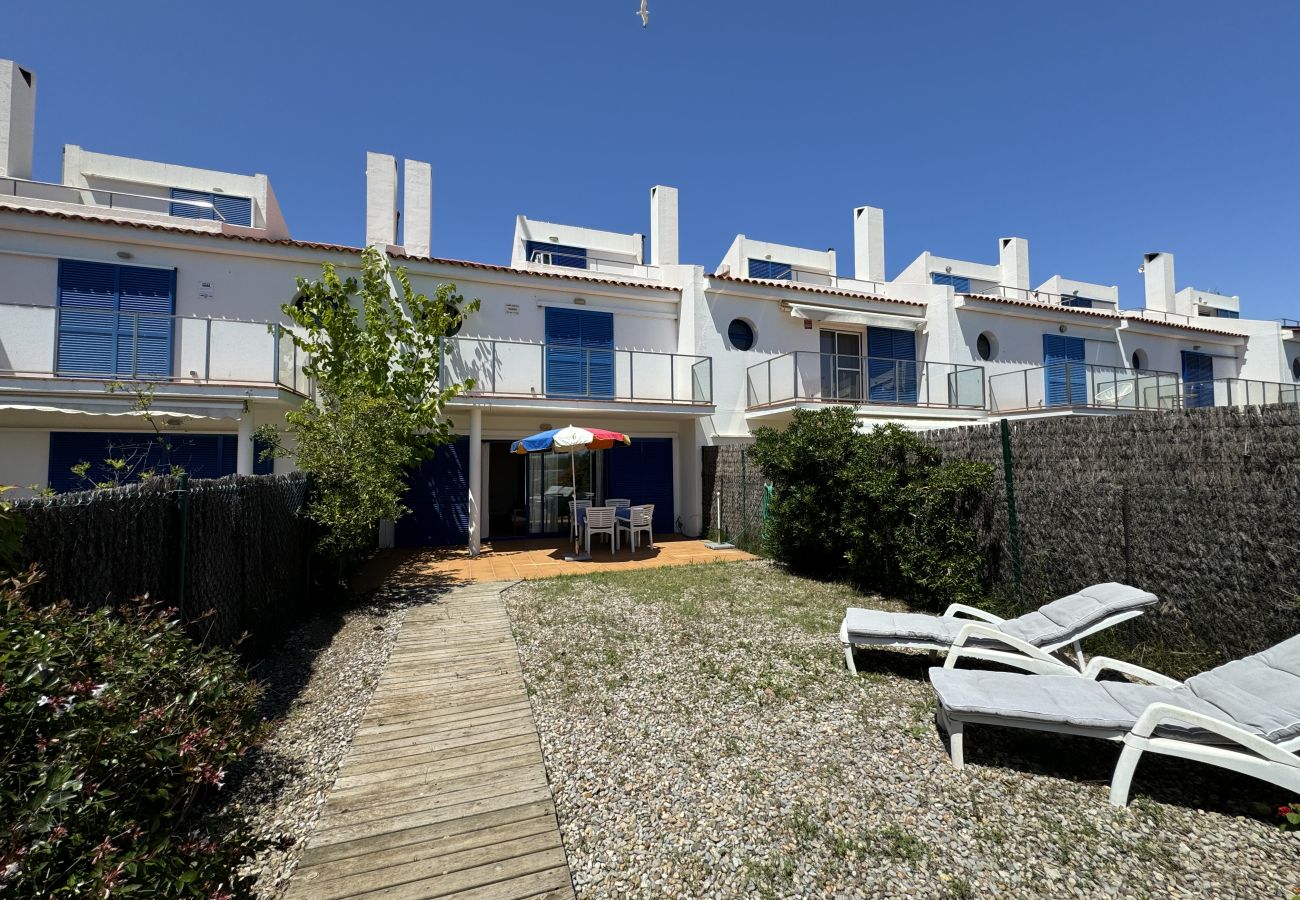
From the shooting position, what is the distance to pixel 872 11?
32.5ft

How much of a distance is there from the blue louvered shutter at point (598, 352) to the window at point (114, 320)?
26.9 feet

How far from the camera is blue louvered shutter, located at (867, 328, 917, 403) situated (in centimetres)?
1455

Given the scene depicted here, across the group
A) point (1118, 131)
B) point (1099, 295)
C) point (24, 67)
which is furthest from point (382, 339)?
point (1099, 295)

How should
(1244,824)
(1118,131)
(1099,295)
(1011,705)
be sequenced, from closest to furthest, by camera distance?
(1244,824)
(1011,705)
(1118,131)
(1099,295)

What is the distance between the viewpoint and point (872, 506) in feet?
25.1

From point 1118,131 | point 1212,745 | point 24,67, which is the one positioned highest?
point 24,67

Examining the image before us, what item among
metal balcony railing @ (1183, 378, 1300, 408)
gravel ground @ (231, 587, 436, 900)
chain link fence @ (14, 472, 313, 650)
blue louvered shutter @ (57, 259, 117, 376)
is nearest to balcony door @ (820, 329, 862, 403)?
metal balcony railing @ (1183, 378, 1300, 408)

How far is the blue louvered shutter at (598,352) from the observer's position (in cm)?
1268

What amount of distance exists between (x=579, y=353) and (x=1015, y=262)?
2192 centimetres

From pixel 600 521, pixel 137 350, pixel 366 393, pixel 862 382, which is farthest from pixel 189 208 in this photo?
pixel 862 382

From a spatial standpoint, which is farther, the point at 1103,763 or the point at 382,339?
the point at 382,339

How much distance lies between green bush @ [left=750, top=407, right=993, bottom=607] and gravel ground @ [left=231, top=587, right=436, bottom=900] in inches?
253

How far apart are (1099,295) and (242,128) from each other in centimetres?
3684

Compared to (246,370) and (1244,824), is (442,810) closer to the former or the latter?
(1244,824)
